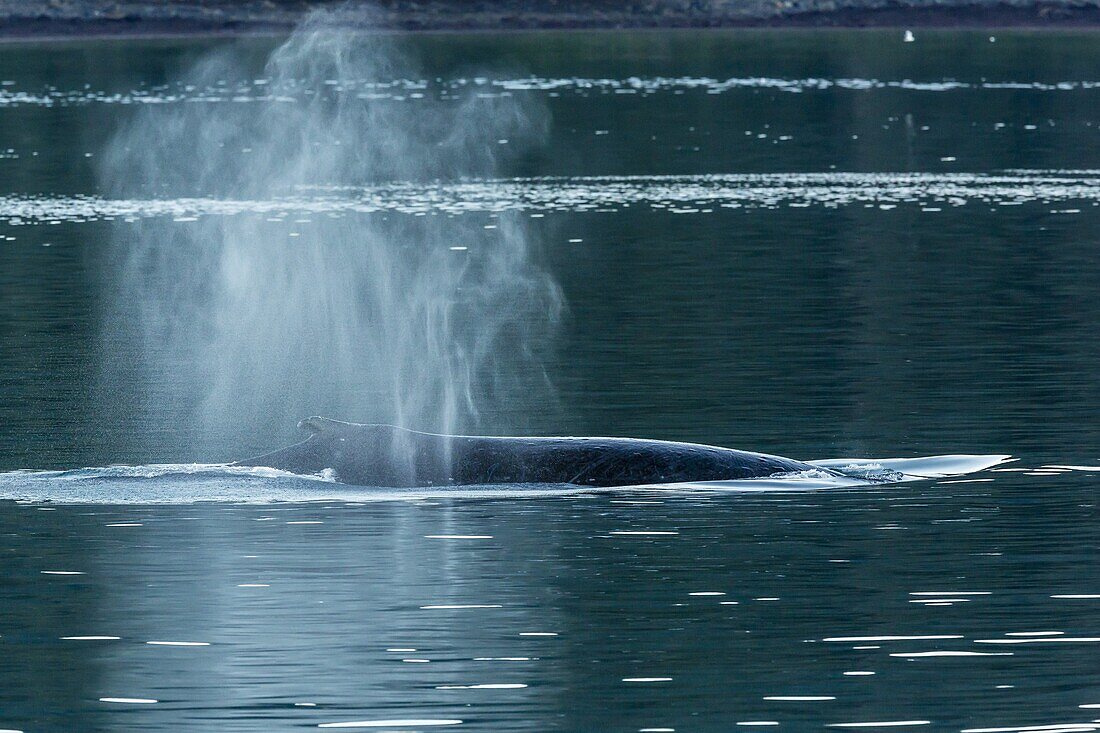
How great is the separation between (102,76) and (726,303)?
91780 mm

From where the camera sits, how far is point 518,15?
167625 mm

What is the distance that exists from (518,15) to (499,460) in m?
144

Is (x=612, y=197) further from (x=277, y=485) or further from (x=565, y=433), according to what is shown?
(x=277, y=485)

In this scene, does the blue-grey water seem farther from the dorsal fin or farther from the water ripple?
the dorsal fin

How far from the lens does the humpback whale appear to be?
25172mm

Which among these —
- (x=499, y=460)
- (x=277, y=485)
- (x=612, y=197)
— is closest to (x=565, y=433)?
(x=499, y=460)

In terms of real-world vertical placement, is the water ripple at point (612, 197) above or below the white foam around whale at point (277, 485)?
above

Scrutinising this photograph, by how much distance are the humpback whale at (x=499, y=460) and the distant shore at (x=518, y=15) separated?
436 feet

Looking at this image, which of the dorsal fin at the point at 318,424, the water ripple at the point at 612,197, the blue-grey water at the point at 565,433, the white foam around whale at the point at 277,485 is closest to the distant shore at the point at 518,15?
the blue-grey water at the point at 565,433

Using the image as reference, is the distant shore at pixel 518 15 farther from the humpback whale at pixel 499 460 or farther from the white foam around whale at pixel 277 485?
the humpback whale at pixel 499 460

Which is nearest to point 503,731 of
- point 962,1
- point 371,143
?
point 371,143

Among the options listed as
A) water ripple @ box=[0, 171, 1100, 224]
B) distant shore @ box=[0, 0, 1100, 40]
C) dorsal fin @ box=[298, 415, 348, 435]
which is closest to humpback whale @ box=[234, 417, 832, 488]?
dorsal fin @ box=[298, 415, 348, 435]

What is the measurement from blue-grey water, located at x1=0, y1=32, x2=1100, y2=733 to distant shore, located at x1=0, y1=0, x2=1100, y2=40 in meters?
78.1

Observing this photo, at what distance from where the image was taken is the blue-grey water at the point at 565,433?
715 inches
